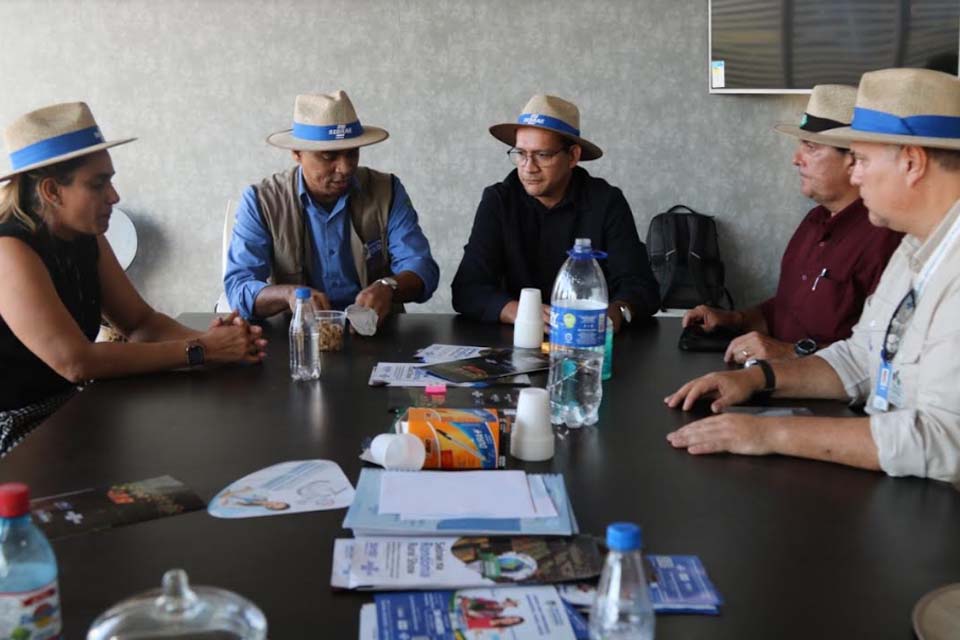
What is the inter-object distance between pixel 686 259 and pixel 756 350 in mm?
2146

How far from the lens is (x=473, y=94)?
4477mm

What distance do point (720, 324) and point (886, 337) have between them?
889 millimetres

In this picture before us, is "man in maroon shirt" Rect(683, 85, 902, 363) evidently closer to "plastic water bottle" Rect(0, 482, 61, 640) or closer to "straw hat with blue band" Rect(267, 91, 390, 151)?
"straw hat with blue band" Rect(267, 91, 390, 151)

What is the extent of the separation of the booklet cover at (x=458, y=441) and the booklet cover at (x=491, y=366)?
0.49 meters

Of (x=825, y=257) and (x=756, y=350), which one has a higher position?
(x=825, y=257)

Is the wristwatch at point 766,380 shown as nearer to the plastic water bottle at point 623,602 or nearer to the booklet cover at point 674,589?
the booklet cover at point 674,589

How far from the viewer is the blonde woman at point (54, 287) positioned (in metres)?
2.15

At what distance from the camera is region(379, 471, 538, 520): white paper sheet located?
4.59 feet

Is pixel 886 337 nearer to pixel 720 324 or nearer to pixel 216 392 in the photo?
pixel 720 324

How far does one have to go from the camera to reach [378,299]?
2752mm

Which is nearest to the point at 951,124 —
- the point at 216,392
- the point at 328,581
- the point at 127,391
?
the point at 328,581

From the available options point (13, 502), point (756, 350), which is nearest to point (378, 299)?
point (756, 350)

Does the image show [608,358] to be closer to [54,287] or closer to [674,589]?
[674,589]

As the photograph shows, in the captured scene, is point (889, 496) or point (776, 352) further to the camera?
point (776, 352)
